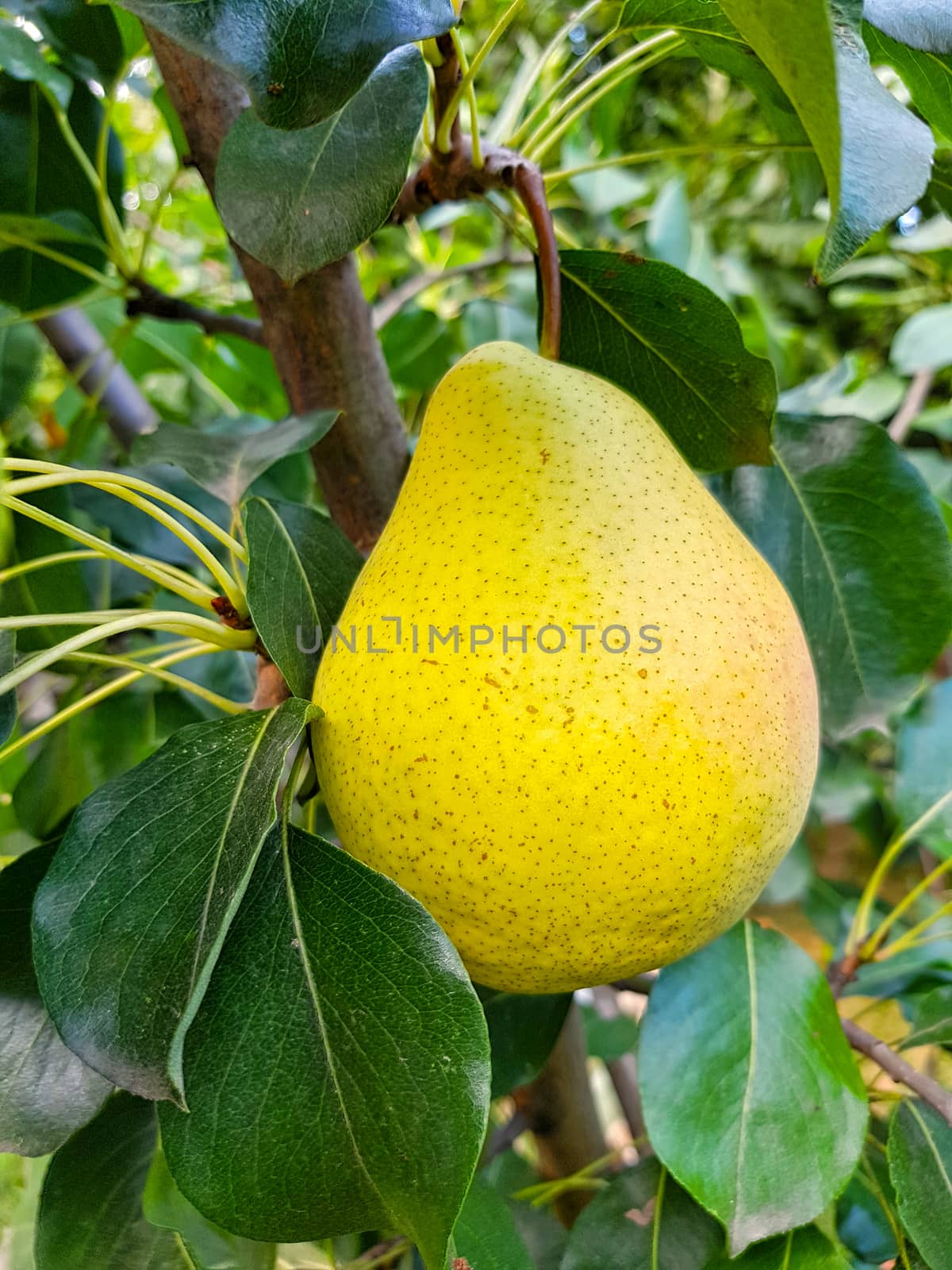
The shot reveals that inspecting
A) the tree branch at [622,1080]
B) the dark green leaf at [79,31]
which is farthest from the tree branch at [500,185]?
the tree branch at [622,1080]

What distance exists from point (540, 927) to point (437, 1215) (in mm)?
95

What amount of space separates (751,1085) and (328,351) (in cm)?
43

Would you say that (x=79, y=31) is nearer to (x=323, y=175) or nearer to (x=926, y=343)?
(x=323, y=175)

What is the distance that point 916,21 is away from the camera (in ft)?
1.13

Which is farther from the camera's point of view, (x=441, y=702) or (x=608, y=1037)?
(x=608, y=1037)

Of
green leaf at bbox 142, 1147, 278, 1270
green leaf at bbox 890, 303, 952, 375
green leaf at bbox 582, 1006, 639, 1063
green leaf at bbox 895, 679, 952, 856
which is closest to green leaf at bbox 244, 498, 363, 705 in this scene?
green leaf at bbox 142, 1147, 278, 1270

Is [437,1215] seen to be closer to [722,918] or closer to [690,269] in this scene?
[722,918]

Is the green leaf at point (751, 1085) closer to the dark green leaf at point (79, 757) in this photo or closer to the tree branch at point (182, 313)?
the dark green leaf at point (79, 757)

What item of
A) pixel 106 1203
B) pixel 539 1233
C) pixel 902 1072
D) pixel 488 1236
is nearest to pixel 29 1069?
pixel 106 1203

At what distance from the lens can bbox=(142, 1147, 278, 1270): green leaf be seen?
385 millimetres

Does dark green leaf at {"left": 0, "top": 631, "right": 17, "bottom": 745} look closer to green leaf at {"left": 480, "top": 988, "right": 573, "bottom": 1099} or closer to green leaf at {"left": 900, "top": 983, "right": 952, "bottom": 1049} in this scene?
green leaf at {"left": 480, "top": 988, "right": 573, "bottom": 1099}

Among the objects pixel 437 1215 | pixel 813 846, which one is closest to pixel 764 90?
pixel 437 1215

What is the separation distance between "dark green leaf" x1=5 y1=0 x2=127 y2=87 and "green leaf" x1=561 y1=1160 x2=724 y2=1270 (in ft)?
A: 2.31

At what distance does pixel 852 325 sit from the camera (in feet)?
5.22
